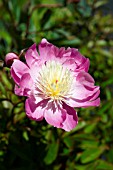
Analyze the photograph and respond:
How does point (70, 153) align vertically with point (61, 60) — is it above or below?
below

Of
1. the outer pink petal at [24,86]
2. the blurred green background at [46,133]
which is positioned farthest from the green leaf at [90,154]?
the outer pink petal at [24,86]

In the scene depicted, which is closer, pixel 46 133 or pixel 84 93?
pixel 84 93

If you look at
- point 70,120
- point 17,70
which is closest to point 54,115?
point 70,120

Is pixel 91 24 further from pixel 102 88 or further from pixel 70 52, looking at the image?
pixel 70 52

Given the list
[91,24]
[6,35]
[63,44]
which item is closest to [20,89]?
[63,44]

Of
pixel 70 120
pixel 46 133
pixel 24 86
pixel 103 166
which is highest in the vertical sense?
pixel 24 86

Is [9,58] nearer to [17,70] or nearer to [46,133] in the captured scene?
[17,70]
